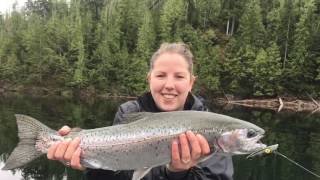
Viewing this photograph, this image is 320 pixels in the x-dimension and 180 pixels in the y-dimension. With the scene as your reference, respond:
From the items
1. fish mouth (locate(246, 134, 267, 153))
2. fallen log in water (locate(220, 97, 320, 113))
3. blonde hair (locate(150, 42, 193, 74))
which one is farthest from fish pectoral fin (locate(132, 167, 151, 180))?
fallen log in water (locate(220, 97, 320, 113))

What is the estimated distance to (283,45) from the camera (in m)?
84.1

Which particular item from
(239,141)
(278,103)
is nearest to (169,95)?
(239,141)

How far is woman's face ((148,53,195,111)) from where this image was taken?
547cm

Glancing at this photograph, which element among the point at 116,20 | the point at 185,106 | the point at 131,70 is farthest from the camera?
the point at 116,20

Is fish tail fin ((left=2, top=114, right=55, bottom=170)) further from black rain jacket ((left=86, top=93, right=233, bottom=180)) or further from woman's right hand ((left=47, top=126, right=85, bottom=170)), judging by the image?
black rain jacket ((left=86, top=93, right=233, bottom=180))

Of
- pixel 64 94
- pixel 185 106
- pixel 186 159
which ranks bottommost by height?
pixel 64 94

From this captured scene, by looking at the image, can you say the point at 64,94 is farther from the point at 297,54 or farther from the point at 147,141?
the point at 147,141

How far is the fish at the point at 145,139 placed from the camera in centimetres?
490

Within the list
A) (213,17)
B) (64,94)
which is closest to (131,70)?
(64,94)

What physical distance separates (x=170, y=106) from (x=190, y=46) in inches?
3072

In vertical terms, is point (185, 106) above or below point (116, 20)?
below

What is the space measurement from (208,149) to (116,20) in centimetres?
9361

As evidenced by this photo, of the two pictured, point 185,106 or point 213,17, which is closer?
point 185,106

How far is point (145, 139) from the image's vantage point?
5016 mm
